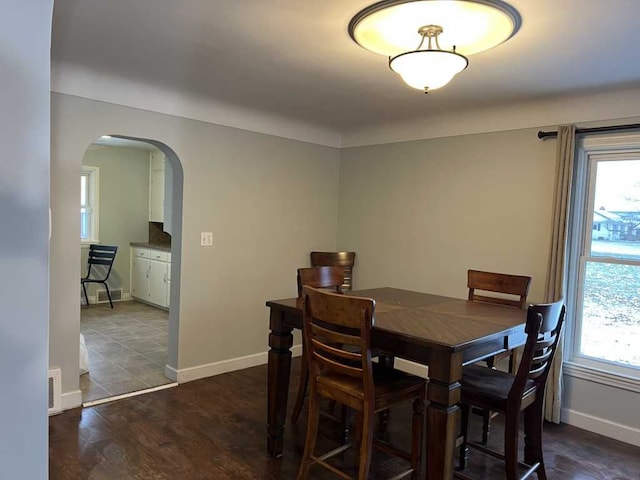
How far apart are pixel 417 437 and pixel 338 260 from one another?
240cm

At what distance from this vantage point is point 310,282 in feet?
10.0

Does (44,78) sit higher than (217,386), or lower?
higher

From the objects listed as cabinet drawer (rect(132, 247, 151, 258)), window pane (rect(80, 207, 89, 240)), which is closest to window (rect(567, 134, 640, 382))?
cabinet drawer (rect(132, 247, 151, 258))

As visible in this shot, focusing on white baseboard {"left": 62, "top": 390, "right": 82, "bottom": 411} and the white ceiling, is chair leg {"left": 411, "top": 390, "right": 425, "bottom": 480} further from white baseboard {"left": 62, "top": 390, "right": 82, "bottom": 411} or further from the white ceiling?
white baseboard {"left": 62, "top": 390, "right": 82, "bottom": 411}

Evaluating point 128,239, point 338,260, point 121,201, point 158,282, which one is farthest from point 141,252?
point 338,260

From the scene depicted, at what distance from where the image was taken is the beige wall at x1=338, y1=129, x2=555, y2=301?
3.40 metres

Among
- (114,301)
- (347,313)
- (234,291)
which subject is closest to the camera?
(347,313)

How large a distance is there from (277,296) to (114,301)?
3470 millimetres

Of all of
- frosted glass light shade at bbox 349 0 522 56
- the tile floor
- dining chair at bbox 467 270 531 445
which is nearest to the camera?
frosted glass light shade at bbox 349 0 522 56

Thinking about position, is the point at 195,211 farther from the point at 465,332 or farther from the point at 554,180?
the point at 554,180

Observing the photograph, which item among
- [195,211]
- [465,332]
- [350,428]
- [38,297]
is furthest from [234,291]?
[38,297]

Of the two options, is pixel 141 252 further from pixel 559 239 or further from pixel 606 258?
pixel 606 258

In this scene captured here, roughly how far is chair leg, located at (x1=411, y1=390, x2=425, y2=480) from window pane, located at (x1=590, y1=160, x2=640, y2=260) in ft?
5.92

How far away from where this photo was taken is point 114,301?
21.8 ft
